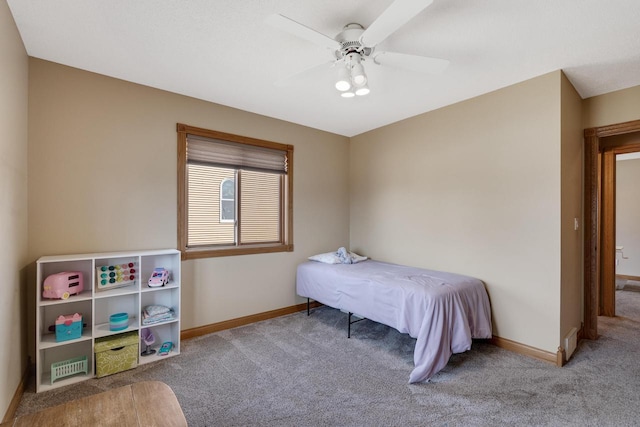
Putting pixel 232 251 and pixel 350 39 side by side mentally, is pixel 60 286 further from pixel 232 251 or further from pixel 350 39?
pixel 350 39

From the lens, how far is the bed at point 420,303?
238 centimetres

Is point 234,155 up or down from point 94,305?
up

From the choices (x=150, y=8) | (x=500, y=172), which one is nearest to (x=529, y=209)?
(x=500, y=172)

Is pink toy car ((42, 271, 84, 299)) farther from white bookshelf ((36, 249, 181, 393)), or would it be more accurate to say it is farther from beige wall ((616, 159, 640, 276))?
beige wall ((616, 159, 640, 276))

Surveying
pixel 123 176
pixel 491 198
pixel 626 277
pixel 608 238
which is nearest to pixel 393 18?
pixel 491 198

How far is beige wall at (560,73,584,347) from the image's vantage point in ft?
8.52

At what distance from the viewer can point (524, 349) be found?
2.73 metres

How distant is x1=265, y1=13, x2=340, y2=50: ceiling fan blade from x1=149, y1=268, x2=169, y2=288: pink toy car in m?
2.29

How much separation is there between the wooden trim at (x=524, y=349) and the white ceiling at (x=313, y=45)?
8.07ft

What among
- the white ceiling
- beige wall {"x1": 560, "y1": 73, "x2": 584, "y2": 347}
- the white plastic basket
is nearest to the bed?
beige wall {"x1": 560, "y1": 73, "x2": 584, "y2": 347}

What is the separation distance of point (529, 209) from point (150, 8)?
3.33m

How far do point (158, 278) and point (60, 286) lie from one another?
0.67 m

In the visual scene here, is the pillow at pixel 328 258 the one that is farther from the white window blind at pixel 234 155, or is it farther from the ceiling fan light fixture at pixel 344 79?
the ceiling fan light fixture at pixel 344 79

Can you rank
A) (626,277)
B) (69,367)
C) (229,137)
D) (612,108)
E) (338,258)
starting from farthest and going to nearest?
1. (626,277)
2. (338,258)
3. (229,137)
4. (612,108)
5. (69,367)
